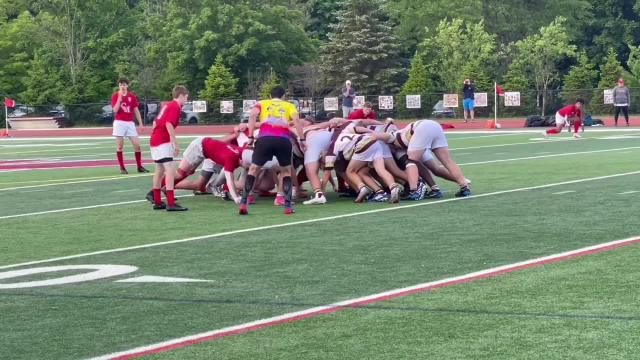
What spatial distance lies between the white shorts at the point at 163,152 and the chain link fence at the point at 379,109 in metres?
35.3

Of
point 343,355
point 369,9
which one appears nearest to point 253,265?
point 343,355

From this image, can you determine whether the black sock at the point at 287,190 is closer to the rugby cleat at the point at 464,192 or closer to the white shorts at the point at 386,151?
the white shorts at the point at 386,151

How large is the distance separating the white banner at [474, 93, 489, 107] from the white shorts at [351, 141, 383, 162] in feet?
122

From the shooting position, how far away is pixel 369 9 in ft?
207

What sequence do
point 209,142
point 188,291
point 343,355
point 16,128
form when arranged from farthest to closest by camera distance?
1. point 16,128
2. point 209,142
3. point 188,291
4. point 343,355

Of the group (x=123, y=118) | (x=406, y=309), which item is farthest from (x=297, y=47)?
(x=406, y=309)

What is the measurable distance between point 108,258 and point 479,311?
4324 millimetres

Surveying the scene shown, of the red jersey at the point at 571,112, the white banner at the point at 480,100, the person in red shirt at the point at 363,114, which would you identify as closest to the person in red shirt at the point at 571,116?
the red jersey at the point at 571,112

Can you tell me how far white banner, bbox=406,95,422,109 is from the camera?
2106 inches

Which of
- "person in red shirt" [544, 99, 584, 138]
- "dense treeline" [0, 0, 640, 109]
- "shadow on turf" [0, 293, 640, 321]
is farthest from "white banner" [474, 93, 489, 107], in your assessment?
"shadow on turf" [0, 293, 640, 321]

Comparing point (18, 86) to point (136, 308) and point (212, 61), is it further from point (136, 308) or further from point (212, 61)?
point (136, 308)

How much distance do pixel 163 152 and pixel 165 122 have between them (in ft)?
1.31

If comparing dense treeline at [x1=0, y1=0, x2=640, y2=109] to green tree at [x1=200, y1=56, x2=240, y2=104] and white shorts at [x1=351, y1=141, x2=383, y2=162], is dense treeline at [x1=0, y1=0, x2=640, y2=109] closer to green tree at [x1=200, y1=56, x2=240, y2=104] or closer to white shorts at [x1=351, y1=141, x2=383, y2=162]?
green tree at [x1=200, y1=56, x2=240, y2=104]

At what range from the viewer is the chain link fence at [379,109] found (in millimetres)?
51719
